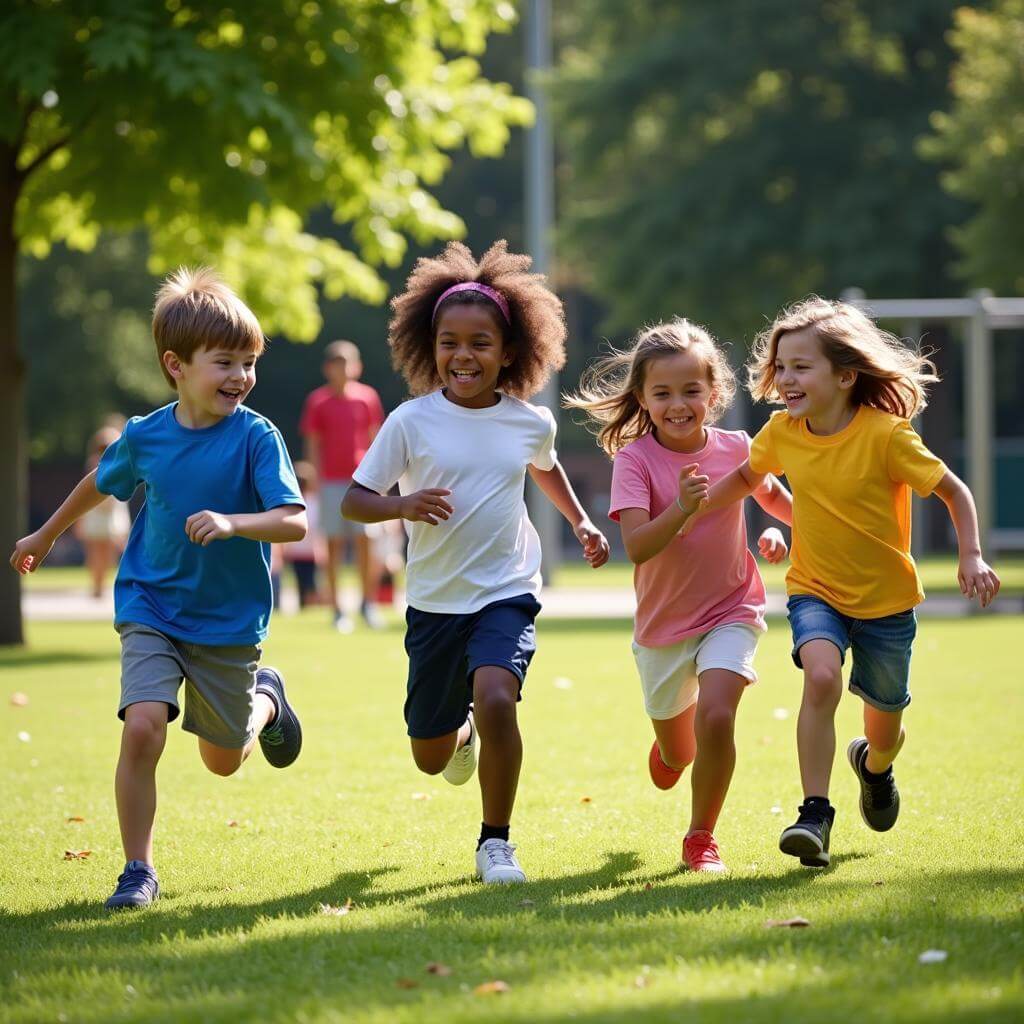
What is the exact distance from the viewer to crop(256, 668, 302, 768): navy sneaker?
622cm

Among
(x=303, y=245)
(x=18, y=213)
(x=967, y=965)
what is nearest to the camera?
(x=967, y=965)

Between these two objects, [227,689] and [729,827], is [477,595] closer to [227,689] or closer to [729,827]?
[227,689]

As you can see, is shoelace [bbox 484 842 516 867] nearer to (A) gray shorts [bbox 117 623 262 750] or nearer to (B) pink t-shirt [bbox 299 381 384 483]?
(A) gray shorts [bbox 117 623 262 750]

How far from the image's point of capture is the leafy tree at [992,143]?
27.5 m

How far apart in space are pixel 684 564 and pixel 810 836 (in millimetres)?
1109

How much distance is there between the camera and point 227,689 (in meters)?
5.70

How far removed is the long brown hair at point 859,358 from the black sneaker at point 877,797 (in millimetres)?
1221

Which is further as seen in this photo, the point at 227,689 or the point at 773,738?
the point at 773,738

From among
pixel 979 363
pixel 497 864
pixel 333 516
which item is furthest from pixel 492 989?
pixel 979 363

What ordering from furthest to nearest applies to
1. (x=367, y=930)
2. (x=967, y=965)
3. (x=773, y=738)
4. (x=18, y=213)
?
(x=18, y=213) < (x=773, y=738) < (x=367, y=930) < (x=967, y=965)

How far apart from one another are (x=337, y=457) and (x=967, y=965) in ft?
40.6

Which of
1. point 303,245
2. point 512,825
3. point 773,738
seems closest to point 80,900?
point 512,825

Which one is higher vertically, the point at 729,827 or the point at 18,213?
the point at 18,213

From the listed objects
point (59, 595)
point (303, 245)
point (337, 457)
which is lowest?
point (59, 595)
